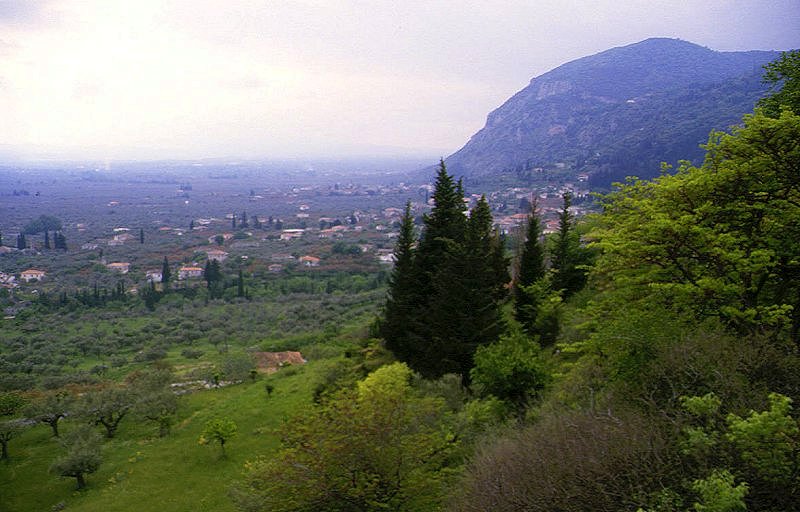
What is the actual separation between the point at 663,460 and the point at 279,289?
68896 mm

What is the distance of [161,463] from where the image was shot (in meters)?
19.9

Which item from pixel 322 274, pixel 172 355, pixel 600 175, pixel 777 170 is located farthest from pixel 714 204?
pixel 600 175

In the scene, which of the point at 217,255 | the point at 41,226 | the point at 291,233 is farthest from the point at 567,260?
the point at 41,226

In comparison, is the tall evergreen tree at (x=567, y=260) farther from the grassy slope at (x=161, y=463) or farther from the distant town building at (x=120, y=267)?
the distant town building at (x=120, y=267)

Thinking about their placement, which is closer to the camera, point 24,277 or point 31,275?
point 24,277

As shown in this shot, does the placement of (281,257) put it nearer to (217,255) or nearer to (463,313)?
(217,255)

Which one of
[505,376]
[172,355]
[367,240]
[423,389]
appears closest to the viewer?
[505,376]

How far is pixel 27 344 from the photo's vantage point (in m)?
46.8

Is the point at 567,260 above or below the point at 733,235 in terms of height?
below

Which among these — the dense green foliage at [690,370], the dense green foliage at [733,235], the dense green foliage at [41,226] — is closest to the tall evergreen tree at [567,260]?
the dense green foliage at [690,370]

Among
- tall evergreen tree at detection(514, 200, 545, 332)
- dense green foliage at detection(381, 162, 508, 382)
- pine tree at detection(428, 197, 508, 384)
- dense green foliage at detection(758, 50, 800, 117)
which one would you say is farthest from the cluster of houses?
dense green foliage at detection(758, 50, 800, 117)

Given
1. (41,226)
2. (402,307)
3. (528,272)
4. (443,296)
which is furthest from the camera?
(41,226)

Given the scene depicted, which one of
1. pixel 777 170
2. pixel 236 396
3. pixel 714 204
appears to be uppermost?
pixel 777 170

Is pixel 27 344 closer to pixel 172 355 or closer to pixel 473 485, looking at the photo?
pixel 172 355
